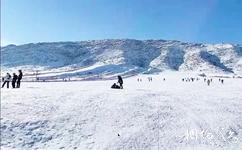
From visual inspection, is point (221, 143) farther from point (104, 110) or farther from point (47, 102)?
point (47, 102)

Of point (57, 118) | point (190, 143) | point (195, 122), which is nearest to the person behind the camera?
point (190, 143)

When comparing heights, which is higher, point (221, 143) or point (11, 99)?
point (11, 99)

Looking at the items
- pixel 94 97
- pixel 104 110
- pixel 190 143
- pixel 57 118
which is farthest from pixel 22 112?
pixel 190 143

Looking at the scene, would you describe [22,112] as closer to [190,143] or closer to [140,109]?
[140,109]

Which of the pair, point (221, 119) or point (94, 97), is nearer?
point (221, 119)

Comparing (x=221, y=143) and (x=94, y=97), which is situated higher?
(x=94, y=97)

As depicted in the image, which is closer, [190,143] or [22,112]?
[190,143]

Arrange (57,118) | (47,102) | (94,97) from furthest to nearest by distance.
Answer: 1. (94,97)
2. (47,102)
3. (57,118)

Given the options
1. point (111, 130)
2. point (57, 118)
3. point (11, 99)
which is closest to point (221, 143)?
point (111, 130)

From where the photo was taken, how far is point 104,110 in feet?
69.1

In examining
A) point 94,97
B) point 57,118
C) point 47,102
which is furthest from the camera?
point 94,97

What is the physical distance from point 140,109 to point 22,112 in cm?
697

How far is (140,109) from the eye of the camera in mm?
21906

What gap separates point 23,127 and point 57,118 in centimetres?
205
